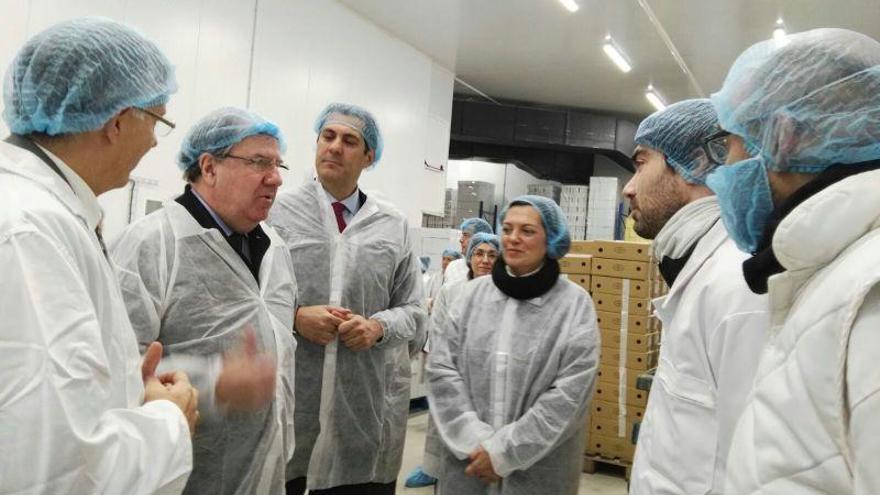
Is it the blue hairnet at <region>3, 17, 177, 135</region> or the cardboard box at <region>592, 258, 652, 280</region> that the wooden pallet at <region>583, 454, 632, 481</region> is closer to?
the cardboard box at <region>592, 258, 652, 280</region>

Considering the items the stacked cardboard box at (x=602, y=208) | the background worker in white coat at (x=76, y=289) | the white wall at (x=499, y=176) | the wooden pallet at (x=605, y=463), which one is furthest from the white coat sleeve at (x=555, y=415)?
the white wall at (x=499, y=176)

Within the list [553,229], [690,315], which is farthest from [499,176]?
[690,315]

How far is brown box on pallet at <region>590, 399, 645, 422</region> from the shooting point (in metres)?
4.16

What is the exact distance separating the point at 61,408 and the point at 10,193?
1.00 ft

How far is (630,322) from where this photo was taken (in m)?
4.18

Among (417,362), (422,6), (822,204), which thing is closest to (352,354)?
(822,204)

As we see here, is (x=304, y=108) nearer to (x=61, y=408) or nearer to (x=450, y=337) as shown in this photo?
(x=450, y=337)

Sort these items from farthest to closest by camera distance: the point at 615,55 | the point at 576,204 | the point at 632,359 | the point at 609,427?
1. the point at 576,204
2. the point at 615,55
3. the point at 609,427
4. the point at 632,359

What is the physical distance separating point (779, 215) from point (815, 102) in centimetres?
17

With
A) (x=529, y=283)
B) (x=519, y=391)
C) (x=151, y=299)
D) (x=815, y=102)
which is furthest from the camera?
(x=529, y=283)

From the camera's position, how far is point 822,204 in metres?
0.76

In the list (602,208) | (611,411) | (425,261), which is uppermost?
(602,208)

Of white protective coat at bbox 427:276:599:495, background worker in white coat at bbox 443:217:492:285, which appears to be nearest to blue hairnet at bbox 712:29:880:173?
white protective coat at bbox 427:276:599:495

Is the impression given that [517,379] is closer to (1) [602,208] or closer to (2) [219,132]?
(2) [219,132]
